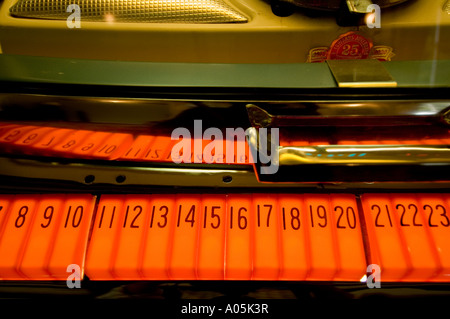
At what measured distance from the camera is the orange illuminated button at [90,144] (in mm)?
934

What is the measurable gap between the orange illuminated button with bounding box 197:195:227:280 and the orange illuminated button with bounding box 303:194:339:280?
0.27 meters

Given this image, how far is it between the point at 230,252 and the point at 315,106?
1.66 feet

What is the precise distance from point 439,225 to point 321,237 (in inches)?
14.3

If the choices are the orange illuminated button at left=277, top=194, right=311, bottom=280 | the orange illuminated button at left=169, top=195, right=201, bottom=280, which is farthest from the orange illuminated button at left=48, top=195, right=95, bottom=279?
the orange illuminated button at left=277, top=194, right=311, bottom=280

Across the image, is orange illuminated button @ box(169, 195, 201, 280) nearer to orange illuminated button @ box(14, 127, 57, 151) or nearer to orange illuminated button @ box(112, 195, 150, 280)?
orange illuminated button @ box(112, 195, 150, 280)

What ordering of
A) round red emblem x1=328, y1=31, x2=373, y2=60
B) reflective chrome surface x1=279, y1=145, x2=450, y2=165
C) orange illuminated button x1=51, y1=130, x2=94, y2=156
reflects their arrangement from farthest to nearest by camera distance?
round red emblem x1=328, y1=31, x2=373, y2=60 < orange illuminated button x1=51, y1=130, x2=94, y2=156 < reflective chrome surface x1=279, y1=145, x2=450, y2=165

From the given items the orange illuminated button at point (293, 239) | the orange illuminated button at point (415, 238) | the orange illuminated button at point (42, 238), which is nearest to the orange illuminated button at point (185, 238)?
the orange illuminated button at point (293, 239)

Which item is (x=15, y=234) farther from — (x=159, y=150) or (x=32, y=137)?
(x=159, y=150)

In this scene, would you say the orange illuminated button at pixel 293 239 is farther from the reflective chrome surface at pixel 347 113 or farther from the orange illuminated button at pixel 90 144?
→ the orange illuminated button at pixel 90 144

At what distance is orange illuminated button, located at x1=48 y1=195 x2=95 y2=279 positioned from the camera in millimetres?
884

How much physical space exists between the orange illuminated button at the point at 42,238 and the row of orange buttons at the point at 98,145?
17 centimetres

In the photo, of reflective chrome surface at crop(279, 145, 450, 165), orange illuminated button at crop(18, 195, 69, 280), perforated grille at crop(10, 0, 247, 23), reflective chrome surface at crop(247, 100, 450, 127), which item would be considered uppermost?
perforated grille at crop(10, 0, 247, 23)

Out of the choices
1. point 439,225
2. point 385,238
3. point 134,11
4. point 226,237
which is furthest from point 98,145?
point 439,225

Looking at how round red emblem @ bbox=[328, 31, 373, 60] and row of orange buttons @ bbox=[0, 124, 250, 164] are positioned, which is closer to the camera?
row of orange buttons @ bbox=[0, 124, 250, 164]
